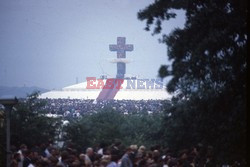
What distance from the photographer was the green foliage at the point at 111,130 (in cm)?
2581

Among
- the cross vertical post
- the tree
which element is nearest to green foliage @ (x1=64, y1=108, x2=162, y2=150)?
the tree

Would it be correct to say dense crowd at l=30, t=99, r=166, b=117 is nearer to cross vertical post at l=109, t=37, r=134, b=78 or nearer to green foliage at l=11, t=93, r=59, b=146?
green foliage at l=11, t=93, r=59, b=146

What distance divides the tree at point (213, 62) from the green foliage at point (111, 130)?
25.3ft

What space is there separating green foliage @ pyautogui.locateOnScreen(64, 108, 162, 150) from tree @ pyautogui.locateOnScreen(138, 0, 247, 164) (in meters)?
7.72

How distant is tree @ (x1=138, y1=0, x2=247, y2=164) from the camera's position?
13.3 meters

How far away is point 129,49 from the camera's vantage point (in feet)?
Result: 537

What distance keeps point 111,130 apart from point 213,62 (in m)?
14.4

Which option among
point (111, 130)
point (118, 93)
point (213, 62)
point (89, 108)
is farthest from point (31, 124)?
point (118, 93)

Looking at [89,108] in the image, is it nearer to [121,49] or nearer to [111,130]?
[111,130]

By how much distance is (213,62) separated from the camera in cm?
1346

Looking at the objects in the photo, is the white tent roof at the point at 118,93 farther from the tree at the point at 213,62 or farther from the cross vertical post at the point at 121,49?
the tree at the point at 213,62

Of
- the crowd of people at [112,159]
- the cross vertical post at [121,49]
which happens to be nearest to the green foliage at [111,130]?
the crowd of people at [112,159]

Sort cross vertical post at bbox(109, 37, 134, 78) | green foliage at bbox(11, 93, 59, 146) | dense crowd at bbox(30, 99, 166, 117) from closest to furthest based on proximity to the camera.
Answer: green foliage at bbox(11, 93, 59, 146) < dense crowd at bbox(30, 99, 166, 117) < cross vertical post at bbox(109, 37, 134, 78)

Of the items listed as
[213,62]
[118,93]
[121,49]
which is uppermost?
[121,49]
